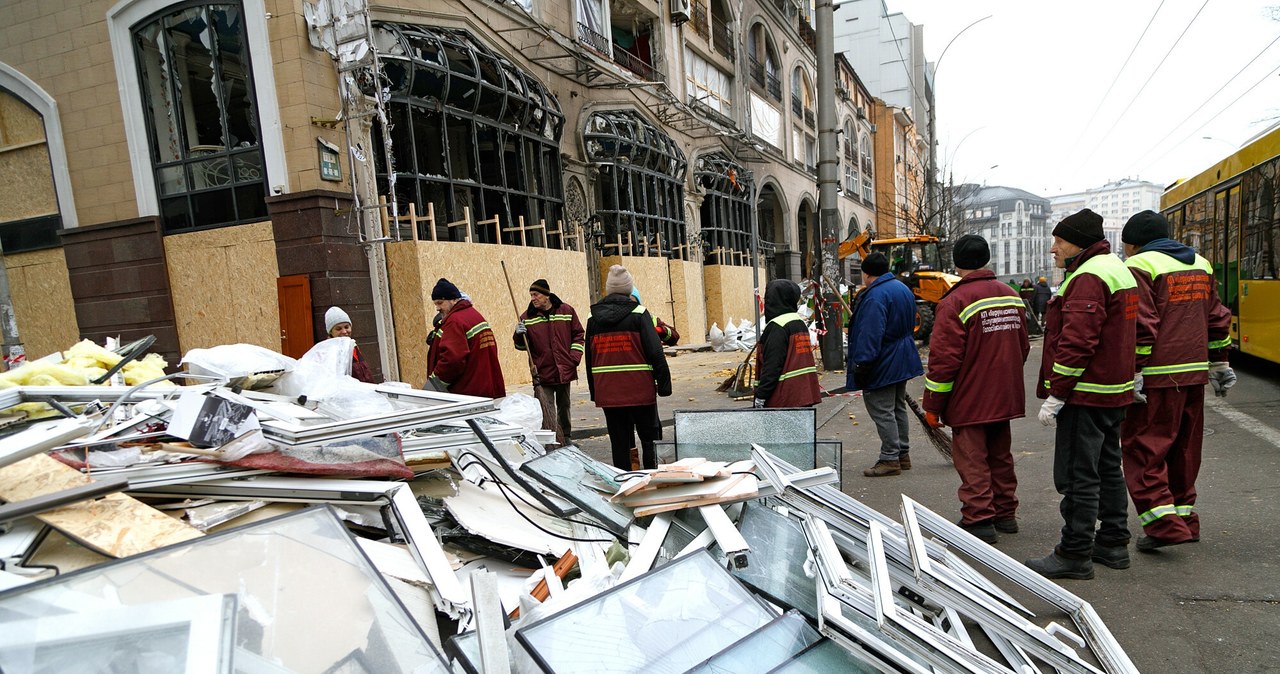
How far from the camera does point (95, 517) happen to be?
8.39 feet

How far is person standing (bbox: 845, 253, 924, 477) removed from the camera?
5293 mm

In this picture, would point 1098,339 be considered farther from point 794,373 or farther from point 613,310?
point 613,310

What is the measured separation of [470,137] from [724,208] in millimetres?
13550

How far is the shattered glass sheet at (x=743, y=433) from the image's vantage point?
4129 millimetres

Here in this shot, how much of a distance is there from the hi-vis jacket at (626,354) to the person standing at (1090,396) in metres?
2.69

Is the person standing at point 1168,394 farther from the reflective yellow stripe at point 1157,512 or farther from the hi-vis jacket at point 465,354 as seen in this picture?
the hi-vis jacket at point 465,354

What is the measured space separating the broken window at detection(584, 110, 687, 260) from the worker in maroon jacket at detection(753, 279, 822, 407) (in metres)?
11.5

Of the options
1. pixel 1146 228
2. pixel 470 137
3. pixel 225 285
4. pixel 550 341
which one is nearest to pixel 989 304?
pixel 1146 228

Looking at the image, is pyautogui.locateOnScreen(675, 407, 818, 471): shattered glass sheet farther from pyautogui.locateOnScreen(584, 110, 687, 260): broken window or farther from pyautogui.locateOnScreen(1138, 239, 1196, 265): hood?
pyautogui.locateOnScreen(584, 110, 687, 260): broken window

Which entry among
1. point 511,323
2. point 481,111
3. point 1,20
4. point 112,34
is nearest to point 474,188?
point 481,111

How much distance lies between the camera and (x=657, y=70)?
20125 mm

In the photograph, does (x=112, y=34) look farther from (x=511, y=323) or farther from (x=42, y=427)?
(x=42, y=427)

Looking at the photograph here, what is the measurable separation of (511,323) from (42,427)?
8389mm

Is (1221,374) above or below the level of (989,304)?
below
